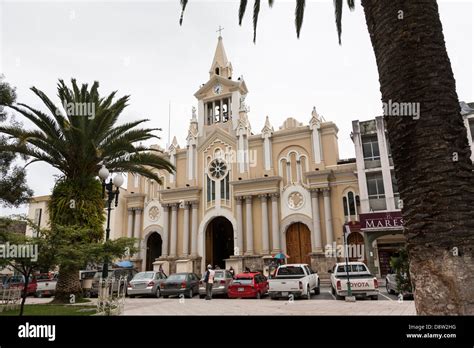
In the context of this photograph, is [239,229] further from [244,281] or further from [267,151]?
[244,281]

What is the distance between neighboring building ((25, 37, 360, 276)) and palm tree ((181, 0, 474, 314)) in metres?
23.7

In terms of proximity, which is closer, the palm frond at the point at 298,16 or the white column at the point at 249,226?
the palm frond at the point at 298,16

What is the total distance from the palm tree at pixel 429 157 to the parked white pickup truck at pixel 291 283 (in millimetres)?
12922

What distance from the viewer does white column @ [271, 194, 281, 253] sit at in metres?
28.3

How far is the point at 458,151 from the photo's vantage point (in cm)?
396

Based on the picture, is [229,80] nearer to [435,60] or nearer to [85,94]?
[85,94]

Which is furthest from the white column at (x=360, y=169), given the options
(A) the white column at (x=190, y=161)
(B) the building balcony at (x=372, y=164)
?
(A) the white column at (x=190, y=161)

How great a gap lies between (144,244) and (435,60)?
108 feet

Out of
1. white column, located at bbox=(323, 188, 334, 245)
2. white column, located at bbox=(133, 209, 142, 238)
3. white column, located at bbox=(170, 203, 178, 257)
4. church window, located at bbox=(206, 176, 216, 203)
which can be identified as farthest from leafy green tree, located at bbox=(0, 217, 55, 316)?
white column, located at bbox=(133, 209, 142, 238)

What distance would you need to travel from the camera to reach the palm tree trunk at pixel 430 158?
3.69m

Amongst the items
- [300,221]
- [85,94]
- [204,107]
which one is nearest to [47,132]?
[85,94]

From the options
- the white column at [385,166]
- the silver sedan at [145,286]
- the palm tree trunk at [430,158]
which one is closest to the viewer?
the palm tree trunk at [430,158]

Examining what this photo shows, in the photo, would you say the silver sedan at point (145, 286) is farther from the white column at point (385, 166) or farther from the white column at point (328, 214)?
the white column at point (385, 166)
